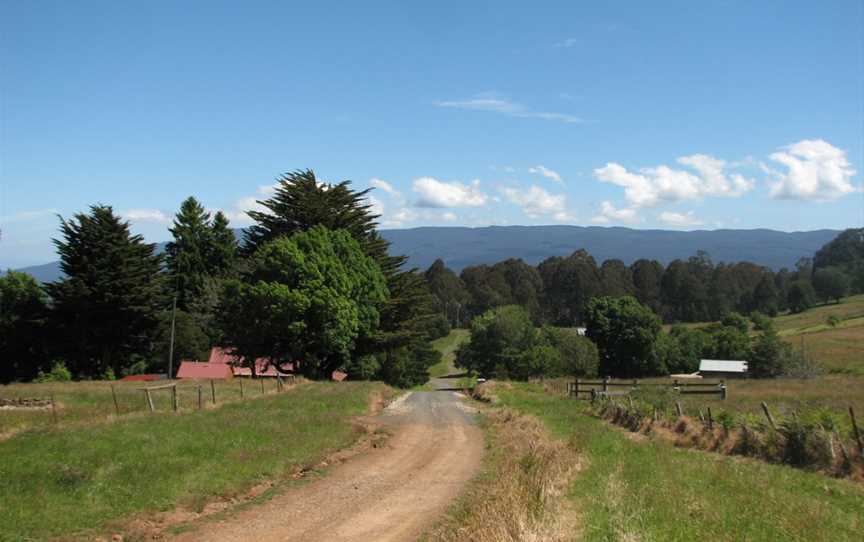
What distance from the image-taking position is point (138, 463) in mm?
14953

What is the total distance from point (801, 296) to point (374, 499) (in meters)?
161

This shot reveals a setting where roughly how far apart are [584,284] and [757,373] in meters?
64.0

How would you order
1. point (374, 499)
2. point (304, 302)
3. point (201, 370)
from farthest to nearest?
point (201, 370), point (304, 302), point (374, 499)

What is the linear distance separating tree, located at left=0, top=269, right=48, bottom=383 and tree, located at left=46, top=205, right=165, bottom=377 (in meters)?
2.06

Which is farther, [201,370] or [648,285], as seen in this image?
[648,285]

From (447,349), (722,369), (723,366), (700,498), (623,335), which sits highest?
(700,498)

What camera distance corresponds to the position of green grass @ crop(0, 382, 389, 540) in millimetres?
12211

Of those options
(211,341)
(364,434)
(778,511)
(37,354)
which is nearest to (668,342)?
(211,341)

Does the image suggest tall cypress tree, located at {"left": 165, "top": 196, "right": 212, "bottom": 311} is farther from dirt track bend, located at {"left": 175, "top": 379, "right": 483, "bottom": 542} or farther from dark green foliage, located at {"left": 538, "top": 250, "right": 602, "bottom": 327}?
dark green foliage, located at {"left": 538, "top": 250, "right": 602, "bottom": 327}

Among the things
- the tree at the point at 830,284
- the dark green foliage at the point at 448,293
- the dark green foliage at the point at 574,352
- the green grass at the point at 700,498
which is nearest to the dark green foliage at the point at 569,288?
the dark green foliage at the point at 448,293

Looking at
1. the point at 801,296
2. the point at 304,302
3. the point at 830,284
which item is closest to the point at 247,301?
the point at 304,302

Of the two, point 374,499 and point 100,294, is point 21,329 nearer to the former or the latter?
point 100,294

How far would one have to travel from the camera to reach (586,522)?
1153cm

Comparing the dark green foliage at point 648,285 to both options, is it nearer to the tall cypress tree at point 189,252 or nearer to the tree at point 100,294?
the tall cypress tree at point 189,252
